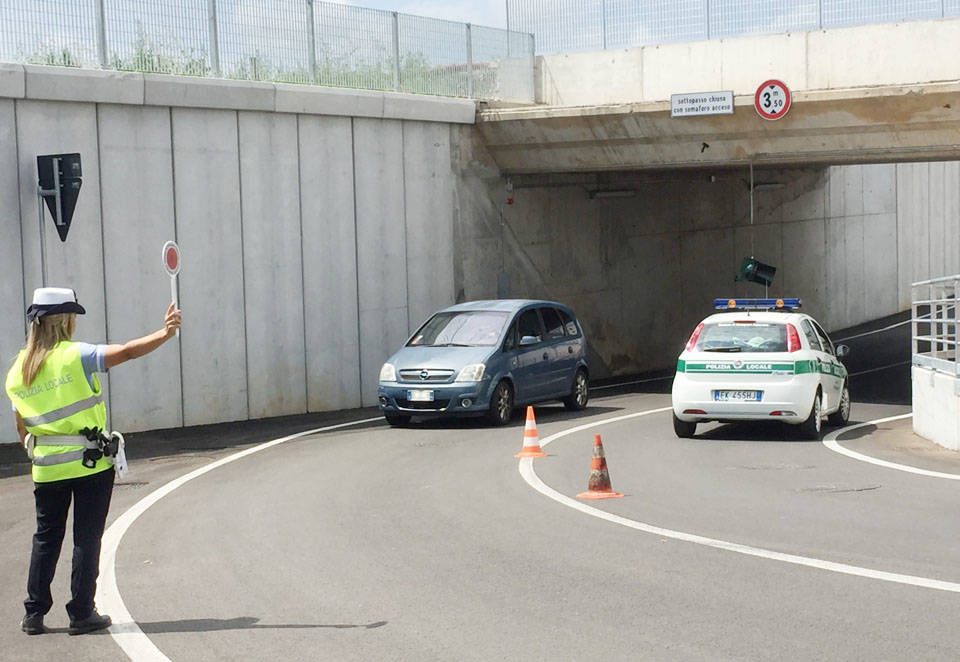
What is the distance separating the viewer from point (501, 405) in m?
19.2

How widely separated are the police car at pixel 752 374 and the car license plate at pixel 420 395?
3.54 meters

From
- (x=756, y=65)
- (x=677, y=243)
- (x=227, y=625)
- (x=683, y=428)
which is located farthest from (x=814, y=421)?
(x=677, y=243)

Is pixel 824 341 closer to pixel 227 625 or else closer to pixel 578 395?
pixel 578 395

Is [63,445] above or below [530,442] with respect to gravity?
above

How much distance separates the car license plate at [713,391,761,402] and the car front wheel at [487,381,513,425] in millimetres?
3607

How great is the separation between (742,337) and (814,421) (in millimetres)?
1389

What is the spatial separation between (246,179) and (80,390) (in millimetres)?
13803

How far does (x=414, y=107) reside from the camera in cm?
2422

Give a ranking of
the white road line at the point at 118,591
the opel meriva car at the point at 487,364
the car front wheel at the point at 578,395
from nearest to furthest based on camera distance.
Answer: the white road line at the point at 118,591 → the opel meriva car at the point at 487,364 → the car front wheel at the point at 578,395

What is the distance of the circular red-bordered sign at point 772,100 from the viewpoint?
22.5 metres

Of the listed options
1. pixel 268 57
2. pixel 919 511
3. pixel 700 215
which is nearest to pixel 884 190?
pixel 700 215

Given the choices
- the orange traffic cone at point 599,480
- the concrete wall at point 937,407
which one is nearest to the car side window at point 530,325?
the concrete wall at point 937,407

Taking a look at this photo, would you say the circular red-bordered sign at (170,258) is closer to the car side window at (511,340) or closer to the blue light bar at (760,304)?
the car side window at (511,340)

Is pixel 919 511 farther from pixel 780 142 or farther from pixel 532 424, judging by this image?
pixel 780 142
